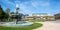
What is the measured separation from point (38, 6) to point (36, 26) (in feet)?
2.30

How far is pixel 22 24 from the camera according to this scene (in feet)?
18.4

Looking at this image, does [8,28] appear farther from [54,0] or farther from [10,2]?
[54,0]

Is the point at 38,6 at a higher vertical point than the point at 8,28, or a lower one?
higher

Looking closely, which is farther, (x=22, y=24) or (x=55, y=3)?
(x=22, y=24)

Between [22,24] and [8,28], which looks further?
[22,24]

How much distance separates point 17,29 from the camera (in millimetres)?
5105

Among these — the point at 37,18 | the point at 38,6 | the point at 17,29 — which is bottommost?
the point at 17,29

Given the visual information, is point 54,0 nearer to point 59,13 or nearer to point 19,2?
point 59,13

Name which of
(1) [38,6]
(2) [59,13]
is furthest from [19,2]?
(2) [59,13]

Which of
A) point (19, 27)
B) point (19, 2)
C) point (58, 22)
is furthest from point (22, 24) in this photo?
point (58, 22)

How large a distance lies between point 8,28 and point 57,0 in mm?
1930

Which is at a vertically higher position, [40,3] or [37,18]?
[40,3]

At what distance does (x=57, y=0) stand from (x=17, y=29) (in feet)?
5.54

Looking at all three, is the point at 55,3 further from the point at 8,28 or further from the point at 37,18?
the point at 8,28
